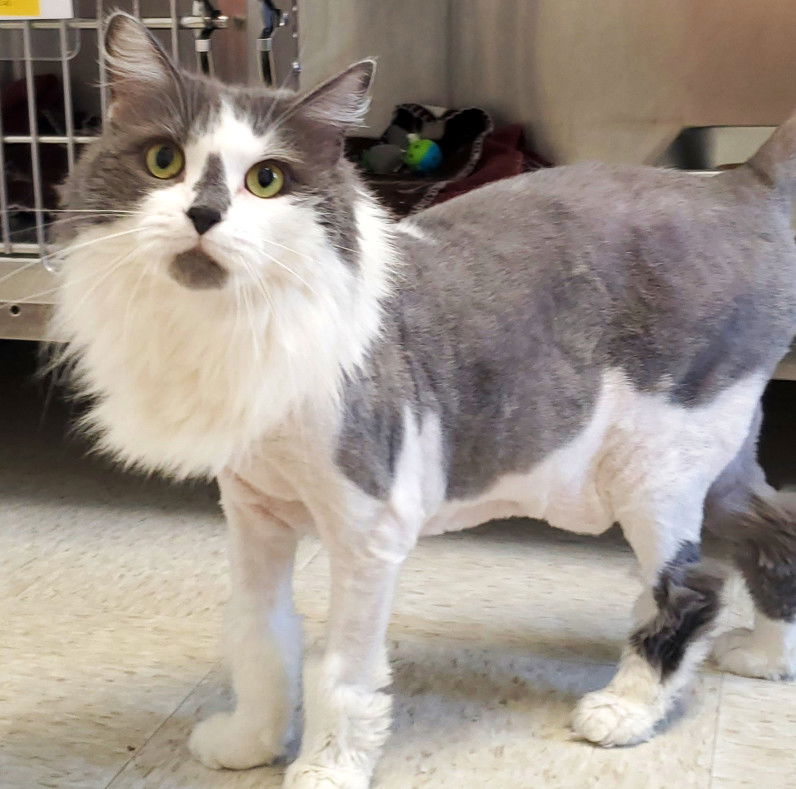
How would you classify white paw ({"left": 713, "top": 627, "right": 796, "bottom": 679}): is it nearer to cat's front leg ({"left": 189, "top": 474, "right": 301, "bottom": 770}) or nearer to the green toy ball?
cat's front leg ({"left": 189, "top": 474, "right": 301, "bottom": 770})

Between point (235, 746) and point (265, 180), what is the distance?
1.95 feet

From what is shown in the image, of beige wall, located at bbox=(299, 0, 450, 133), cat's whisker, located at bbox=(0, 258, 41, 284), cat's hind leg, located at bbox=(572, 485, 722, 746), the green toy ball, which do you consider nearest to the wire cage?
cat's whisker, located at bbox=(0, 258, 41, 284)

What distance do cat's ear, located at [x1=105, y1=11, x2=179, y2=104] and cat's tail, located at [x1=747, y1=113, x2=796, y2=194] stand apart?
2.19 feet

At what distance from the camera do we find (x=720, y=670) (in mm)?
1271

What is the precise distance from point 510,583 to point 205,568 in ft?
1.53

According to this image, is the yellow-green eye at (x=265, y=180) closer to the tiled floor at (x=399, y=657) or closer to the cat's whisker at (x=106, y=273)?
the cat's whisker at (x=106, y=273)

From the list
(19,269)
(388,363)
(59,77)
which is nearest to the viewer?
(388,363)

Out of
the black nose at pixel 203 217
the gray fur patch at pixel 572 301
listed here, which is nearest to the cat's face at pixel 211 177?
the black nose at pixel 203 217

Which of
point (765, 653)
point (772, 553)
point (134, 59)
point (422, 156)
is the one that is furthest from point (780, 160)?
point (422, 156)

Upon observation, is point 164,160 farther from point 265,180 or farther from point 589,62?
point 589,62

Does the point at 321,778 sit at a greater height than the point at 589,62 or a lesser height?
lesser

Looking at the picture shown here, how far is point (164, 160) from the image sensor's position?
2.72 feet

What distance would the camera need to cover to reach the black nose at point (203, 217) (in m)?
0.78

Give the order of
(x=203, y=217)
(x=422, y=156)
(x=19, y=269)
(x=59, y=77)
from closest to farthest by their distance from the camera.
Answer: (x=203, y=217) < (x=19, y=269) < (x=59, y=77) < (x=422, y=156)
